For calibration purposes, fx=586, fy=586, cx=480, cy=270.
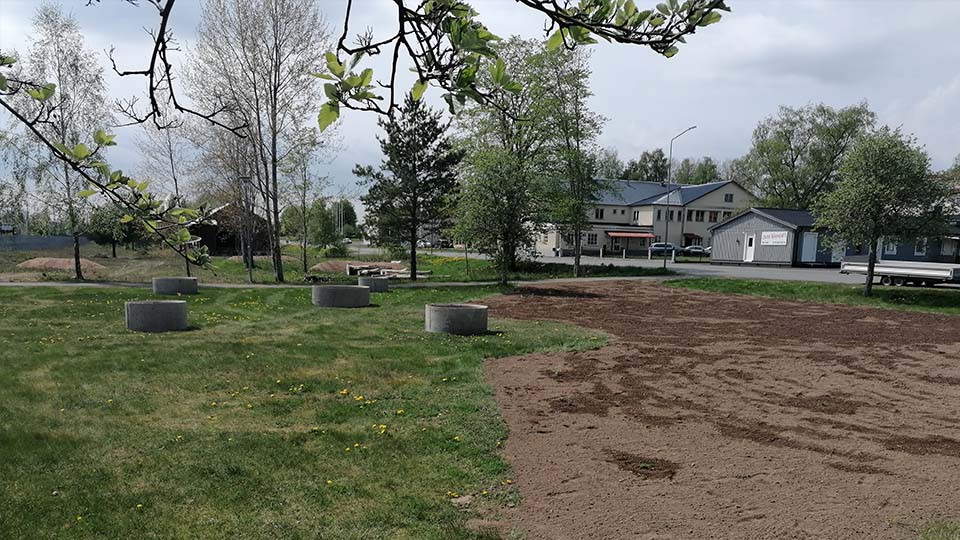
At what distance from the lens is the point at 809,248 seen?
4300cm

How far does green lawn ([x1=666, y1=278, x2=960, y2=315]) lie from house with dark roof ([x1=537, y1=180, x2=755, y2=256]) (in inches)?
1404

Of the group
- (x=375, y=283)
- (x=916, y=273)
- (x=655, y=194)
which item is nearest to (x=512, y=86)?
(x=375, y=283)

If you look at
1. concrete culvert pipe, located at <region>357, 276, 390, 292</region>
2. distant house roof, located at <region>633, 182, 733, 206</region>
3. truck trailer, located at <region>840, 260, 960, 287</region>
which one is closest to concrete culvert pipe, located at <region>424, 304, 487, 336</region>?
concrete culvert pipe, located at <region>357, 276, 390, 292</region>

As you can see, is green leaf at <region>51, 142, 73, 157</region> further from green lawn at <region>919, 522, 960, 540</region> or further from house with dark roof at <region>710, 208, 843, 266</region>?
house with dark roof at <region>710, 208, 843, 266</region>

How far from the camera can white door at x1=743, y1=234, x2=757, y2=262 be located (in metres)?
46.2

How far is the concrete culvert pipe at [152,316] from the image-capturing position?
12.9 m

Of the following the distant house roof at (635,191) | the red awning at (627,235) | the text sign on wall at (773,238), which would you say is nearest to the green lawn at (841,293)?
the text sign on wall at (773,238)

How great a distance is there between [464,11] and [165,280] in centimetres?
2171

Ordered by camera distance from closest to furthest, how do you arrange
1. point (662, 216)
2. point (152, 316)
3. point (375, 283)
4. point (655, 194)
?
point (152, 316)
point (375, 283)
point (662, 216)
point (655, 194)

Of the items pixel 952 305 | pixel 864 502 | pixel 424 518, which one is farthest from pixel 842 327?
pixel 424 518

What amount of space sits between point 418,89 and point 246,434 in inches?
223

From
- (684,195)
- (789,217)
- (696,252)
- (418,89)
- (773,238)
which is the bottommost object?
(696,252)

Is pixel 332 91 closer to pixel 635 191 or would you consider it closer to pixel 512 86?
pixel 512 86

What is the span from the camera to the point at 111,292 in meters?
20.5
